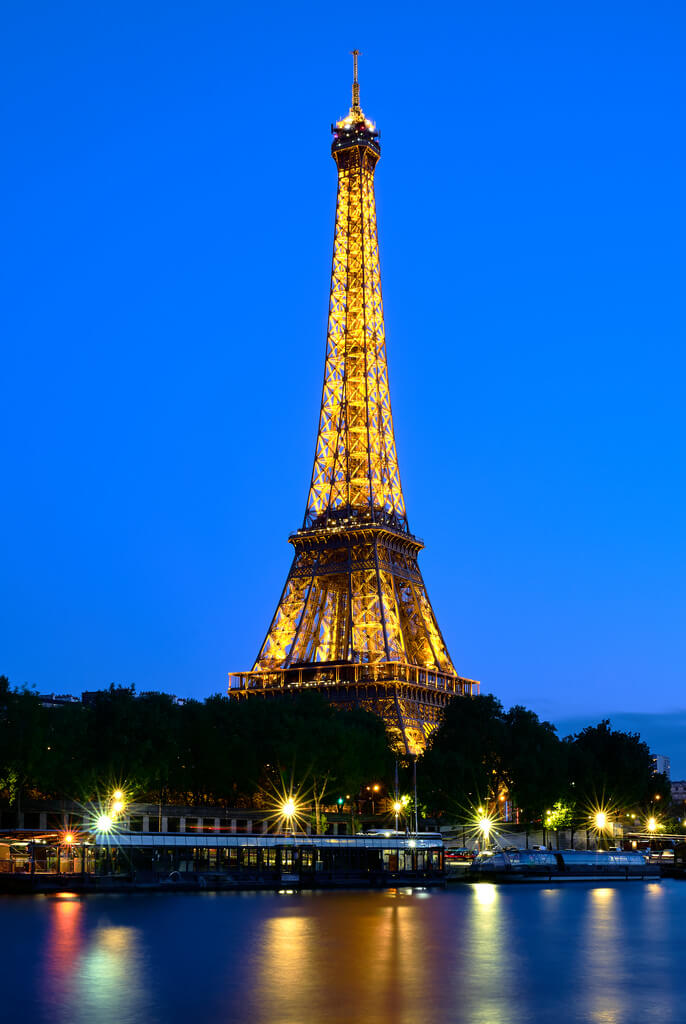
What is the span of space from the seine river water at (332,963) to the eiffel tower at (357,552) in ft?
168

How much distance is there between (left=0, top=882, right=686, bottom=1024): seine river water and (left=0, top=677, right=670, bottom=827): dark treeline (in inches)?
966

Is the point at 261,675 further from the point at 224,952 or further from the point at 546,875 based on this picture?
the point at 224,952

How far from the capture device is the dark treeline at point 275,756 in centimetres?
9000

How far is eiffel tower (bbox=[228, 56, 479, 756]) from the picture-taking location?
117375 mm

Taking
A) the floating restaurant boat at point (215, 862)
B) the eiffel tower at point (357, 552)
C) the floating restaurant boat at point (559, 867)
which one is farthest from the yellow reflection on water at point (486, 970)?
the eiffel tower at point (357, 552)

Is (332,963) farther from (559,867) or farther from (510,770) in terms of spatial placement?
(510,770)

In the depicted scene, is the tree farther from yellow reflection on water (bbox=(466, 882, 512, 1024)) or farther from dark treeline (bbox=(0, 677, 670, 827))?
yellow reflection on water (bbox=(466, 882, 512, 1024))

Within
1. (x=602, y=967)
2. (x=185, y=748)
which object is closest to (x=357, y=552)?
(x=185, y=748)

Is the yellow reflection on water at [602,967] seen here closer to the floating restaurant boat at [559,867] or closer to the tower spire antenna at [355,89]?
the floating restaurant boat at [559,867]

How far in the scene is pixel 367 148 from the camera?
132 meters

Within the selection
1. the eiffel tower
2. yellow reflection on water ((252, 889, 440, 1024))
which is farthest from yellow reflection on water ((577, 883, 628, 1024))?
the eiffel tower

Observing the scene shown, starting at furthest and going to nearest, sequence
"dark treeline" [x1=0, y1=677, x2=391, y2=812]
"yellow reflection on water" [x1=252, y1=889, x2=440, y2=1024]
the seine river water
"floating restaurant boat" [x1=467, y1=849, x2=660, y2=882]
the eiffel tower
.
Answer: the eiffel tower < "floating restaurant boat" [x1=467, y1=849, x2=660, y2=882] < "dark treeline" [x1=0, y1=677, x2=391, y2=812] < the seine river water < "yellow reflection on water" [x1=252, y1=889, x2=440, y2=1024]

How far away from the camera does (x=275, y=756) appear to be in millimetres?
100625

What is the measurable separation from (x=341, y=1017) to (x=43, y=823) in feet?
218
